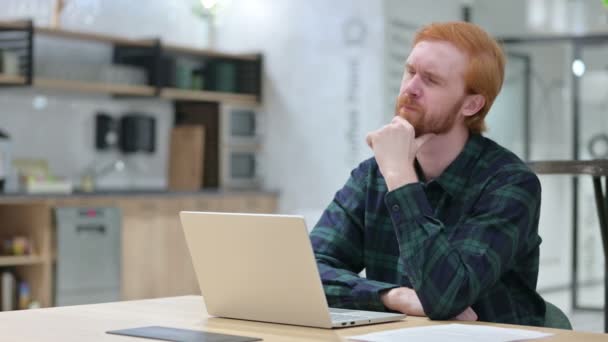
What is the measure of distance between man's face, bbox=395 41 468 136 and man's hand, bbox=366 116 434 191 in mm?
69

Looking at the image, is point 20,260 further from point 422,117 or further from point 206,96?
point 422,117

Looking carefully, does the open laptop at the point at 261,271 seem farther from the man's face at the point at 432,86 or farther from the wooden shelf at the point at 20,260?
the wooden shelf at the point at 20,260

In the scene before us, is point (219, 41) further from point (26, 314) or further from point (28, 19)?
point (26, 314)

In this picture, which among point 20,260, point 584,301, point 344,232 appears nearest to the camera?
point 344,232

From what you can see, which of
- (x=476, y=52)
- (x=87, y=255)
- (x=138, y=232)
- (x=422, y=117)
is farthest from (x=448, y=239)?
(x=138, y=232)

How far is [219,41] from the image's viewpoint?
8.83 meters

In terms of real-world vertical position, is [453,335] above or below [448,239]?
below

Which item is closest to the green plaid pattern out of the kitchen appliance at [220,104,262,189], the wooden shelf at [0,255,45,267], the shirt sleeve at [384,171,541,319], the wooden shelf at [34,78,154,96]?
the shirt sleeve at [384,171,541,319]

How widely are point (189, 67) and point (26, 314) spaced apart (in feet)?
20.9

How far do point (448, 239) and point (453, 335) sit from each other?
0.44m

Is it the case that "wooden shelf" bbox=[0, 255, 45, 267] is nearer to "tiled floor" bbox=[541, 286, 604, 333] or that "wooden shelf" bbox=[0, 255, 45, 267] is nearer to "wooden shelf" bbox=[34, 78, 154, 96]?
"wooden shelf" bbox=[34, 78, 154, 96]

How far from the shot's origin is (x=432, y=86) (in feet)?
7.16

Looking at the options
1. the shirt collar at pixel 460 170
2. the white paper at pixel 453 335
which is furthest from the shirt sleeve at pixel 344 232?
the white paper at pixel 453 335

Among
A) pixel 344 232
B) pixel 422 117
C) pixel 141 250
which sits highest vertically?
pixel 422 117
